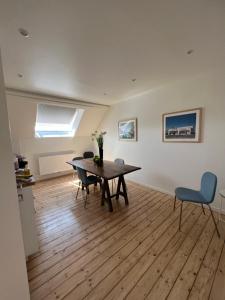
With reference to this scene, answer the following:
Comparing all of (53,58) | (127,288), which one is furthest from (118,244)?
(53,58)

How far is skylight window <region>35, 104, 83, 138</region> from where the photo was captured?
410 cm

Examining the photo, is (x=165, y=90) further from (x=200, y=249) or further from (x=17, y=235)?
(x=17, y=235)

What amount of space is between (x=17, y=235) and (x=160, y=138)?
9.94 ft

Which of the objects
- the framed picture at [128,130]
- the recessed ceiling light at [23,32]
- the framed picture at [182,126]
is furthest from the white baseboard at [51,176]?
the recessed ceiling light at [23,32]

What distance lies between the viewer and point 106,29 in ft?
4.58

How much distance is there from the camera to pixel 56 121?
178 inches

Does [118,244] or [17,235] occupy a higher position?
[17,235]

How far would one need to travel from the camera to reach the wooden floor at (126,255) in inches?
50.8

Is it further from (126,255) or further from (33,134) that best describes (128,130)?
(126,255)

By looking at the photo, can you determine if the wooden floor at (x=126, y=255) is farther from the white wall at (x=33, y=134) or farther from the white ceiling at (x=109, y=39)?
the white ceiling at (x=109, y=39)

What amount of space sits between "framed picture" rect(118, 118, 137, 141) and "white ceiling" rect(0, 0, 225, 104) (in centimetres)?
140

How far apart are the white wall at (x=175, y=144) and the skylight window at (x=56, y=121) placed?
1.42m

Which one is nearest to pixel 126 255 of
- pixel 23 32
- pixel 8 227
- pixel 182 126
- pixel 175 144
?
pixel 8 227

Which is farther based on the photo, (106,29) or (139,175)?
(139,175)
